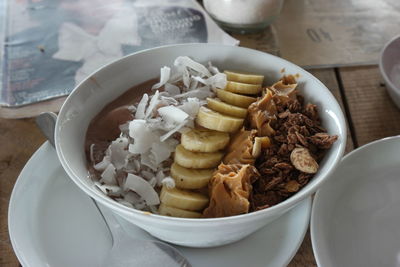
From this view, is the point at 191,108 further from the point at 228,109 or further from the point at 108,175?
the point at 108,175

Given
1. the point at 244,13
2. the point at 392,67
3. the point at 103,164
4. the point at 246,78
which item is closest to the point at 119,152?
the point at 103,164

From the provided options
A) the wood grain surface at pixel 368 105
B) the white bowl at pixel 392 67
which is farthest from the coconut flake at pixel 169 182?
the white bowl at pixel 392 67

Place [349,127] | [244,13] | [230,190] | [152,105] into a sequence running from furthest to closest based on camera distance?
[244,13], [349,127], [152,105], [230,190]

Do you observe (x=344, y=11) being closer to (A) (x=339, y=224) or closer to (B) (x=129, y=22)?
(B) (x=129, y=22)

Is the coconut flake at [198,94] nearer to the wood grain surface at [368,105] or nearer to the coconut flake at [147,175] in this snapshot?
the coconut flake at [147,175]

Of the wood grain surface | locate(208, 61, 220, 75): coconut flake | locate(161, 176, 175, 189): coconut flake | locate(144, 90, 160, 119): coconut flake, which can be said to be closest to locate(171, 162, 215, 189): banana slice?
locate(161, 176, 175, 189): coconut flake
